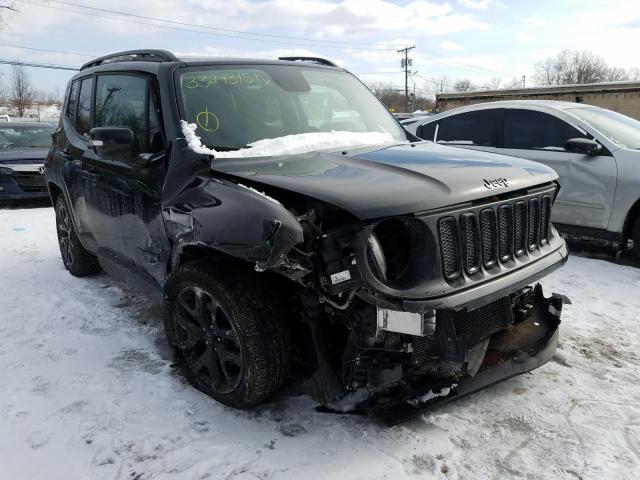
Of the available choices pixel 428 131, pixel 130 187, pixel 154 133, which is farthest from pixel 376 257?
pixel 428 131

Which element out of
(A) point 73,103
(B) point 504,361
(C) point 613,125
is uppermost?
(A) point 73,103

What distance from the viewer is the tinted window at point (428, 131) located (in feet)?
24.0

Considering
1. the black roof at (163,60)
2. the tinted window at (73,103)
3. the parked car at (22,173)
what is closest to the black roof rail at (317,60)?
the black roof at (163,60)

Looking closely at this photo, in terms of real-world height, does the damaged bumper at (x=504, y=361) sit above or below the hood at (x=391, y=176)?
below

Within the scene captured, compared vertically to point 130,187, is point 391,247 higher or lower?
lower

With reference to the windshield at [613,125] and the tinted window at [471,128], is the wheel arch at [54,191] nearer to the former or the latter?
the tinted window at [471,128]

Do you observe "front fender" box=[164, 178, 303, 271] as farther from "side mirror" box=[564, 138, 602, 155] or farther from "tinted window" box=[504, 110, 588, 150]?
"tinted window" box=[504, 110, 588, 150]

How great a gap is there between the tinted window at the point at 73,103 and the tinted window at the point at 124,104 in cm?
68

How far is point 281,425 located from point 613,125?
5390mm

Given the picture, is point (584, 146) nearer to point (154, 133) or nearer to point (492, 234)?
point (492, 234)

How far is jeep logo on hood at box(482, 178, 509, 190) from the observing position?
8.73 feet

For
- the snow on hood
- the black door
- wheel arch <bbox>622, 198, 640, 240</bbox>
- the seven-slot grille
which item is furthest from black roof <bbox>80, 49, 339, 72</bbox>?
wheel arch <bbox>622, 198, 640, 240</bbox>

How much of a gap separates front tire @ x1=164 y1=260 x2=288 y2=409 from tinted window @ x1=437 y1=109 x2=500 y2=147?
4.95 meters

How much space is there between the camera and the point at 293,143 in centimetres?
323
